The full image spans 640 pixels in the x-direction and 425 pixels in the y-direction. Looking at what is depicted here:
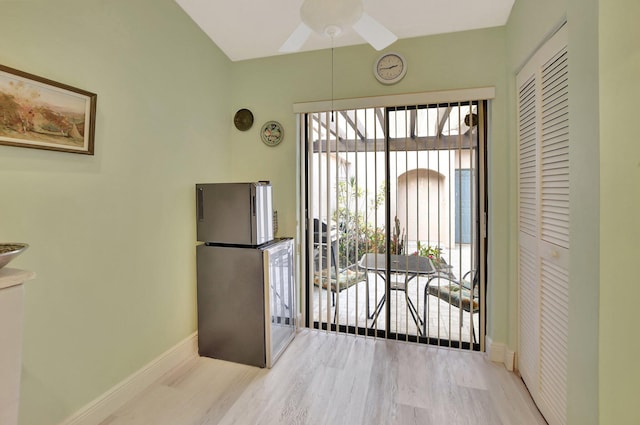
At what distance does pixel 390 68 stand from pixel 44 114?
2.26m

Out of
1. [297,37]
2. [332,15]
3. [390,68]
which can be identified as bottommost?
[332,15]

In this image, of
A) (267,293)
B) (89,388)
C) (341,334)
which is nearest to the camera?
(89,388)

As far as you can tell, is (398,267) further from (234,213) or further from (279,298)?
(234,213)

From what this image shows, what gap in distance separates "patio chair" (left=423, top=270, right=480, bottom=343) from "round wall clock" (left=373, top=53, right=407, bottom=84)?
1646 mm

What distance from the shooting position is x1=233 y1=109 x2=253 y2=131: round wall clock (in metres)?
2.82

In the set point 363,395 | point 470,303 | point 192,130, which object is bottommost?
point 363,395

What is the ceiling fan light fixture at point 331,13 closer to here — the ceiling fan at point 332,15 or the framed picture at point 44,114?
the ceiling fan at point 332,15

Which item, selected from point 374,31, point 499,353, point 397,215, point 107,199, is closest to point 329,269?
point 397,215

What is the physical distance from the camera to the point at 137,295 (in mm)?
1934

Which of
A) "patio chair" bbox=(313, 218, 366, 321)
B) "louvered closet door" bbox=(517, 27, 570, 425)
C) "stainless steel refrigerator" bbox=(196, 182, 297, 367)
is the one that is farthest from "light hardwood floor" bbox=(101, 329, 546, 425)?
"patio chair" bbox=(313, 218, 366, 321)

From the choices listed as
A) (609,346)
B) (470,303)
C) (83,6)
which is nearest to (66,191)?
(83,6)

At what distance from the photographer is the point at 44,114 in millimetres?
1413

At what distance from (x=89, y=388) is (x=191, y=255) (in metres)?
1.00

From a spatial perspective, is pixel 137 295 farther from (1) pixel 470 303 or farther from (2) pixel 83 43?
(1) pixel 470 303
